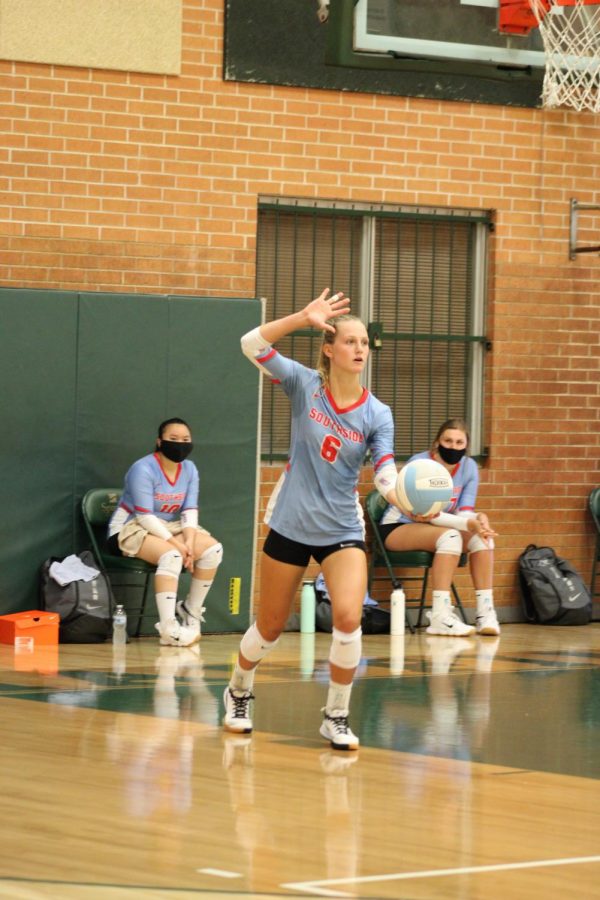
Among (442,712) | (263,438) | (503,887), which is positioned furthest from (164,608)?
(503,887)

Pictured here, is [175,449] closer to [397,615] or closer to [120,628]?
[120,628]

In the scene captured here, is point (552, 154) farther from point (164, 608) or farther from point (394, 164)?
point (164, 608)

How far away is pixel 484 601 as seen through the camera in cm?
1437

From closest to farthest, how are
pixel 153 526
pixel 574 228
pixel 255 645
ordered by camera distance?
pixel 255 645
pixel 153 526
pixel 574 228

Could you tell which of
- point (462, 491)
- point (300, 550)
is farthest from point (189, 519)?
point (300, 550)

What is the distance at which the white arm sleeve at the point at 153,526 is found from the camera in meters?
13.1

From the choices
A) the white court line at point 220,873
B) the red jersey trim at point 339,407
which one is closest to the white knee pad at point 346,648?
the red jersey trim at point 339,407

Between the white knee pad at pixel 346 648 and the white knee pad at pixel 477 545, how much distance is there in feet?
21.4

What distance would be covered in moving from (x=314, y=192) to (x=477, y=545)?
353cm

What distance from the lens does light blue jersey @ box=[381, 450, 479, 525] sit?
568 inches

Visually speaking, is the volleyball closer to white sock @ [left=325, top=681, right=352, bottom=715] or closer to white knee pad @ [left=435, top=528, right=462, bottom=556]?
white sock @ [left=325, top=681, right=352, bottom=715]

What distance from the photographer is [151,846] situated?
18.6ft

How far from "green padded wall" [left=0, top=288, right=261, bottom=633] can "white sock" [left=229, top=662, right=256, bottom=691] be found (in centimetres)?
522

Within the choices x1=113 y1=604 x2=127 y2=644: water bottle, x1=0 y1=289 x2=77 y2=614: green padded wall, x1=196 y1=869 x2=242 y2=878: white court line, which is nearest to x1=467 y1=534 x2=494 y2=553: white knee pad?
x1=113 y1=604 x2=127 y2=644: water bottle
